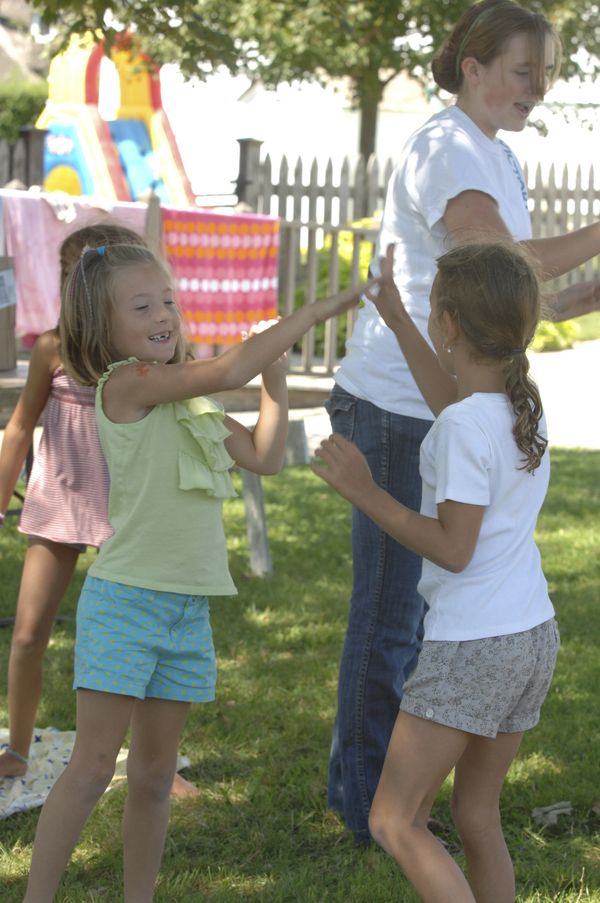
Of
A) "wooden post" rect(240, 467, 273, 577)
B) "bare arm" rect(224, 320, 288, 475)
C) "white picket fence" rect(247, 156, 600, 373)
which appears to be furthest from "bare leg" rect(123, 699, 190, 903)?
"white picket fence" rect(247, 156, 600, 373)

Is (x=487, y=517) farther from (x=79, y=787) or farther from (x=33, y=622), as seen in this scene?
(x=33, y=622)

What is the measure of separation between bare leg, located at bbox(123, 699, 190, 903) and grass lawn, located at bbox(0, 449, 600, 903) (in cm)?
33

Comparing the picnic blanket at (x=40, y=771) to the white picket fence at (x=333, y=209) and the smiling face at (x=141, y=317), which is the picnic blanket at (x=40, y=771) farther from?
the white picket fence at (x=333, y=209)

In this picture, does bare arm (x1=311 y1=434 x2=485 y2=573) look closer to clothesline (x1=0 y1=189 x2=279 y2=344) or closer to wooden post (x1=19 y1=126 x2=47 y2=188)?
clothesline (x1=0 y1=189 x2=279 y2=344)

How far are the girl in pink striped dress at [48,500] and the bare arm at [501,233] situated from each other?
1.03m

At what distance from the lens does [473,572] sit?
5.78ft

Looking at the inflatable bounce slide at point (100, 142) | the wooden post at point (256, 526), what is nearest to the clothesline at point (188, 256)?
the wooden post at point (256, 526)

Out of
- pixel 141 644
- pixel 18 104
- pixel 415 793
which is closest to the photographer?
pixel 415 793

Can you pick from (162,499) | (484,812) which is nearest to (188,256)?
(162,499)

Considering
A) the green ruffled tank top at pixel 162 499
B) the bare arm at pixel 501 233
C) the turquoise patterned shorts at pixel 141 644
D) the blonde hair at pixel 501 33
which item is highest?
the blonde hair at pixel 501 33

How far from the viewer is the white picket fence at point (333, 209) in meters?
8.84

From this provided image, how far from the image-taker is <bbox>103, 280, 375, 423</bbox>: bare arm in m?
1.85

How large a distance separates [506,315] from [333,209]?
11143 mm

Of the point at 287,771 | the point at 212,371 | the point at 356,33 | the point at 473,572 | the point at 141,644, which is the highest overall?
the point at 356,33
